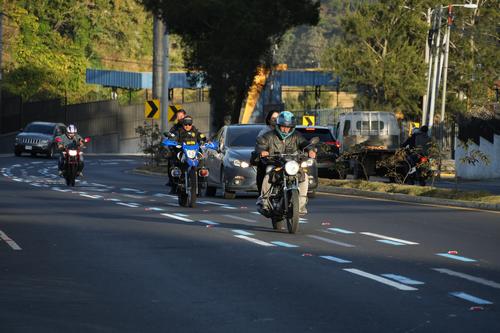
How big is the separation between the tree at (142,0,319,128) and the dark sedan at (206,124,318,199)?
17993 mm

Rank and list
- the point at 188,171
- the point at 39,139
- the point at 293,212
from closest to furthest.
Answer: the point at 293,212 → the point at 188,171 → the point at 39,139

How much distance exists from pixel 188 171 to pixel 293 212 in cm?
663

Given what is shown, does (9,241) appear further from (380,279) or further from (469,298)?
(469,298)

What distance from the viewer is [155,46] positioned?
50469 mm

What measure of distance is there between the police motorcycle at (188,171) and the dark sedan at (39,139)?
39.7 meters

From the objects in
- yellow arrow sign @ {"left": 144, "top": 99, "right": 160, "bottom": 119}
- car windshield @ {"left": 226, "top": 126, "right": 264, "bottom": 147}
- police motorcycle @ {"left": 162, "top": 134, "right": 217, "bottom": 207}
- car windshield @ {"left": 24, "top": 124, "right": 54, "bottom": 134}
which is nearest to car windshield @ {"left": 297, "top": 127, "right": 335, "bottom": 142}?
car windshield @ {"left": 226, "top": 126, "right": 264, "bottom": 147}

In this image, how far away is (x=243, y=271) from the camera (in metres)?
13.1

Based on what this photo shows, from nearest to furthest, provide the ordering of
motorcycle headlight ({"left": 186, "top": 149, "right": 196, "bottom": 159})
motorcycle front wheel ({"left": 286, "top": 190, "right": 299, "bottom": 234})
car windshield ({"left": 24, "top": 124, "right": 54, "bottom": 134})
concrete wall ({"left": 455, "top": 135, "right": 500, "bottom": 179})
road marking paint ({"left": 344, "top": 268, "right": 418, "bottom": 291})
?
road marking paint ({"left": 344, "top": 268, "right": 418, "bottom": 291}), motorcycle front wheel ({"left": 286, "top": 190, "right": 299, "bottom": 234}), motorcycle headlight ({"left": 186, "top": 149, "right": 196, "bottom": 159}), concrete wall ({"left": 455, "top": 135, "right": 500, "bottom": 179}), car windshield ({"left": 24, "top": 124, "right": 54, "bottom": 134})

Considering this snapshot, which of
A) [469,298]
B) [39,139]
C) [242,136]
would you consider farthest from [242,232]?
[39,139]

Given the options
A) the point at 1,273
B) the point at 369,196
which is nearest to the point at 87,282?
the point at 1,273

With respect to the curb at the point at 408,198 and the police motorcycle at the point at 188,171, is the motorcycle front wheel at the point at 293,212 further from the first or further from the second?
the curb at the point at 408,198

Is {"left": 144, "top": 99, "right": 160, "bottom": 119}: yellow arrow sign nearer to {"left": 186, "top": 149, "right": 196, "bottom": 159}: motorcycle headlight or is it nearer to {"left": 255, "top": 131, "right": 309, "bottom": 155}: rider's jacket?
{"left": 186, "top": 149, "right": 196, "bottom": 159}: motorcycle headlight

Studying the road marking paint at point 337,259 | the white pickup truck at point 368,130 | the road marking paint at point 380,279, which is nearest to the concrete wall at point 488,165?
the white pickup truck at point 368,130

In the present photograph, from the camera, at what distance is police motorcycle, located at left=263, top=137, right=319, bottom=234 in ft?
59.3
